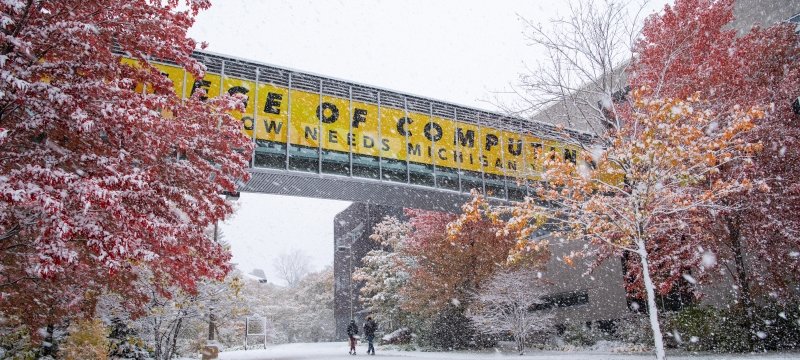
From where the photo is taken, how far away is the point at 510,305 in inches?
598

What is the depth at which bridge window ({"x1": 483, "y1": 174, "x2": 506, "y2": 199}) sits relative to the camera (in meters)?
17.7

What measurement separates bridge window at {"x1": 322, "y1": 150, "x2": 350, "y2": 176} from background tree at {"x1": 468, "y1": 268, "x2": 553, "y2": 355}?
5.66 metres

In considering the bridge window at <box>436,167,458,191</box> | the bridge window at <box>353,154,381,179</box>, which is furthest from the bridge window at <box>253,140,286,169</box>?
the bridge window at <box>436,167,458,191</box>

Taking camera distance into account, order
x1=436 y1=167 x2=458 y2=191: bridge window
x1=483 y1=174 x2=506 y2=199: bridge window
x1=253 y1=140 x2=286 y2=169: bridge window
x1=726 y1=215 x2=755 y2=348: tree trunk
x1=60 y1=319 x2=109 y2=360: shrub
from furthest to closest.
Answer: x1=483 y1=174 x2=506 y2=199: bridge window → x1=436 y1=167 x2=458 y2=191: bridge window → x1=253 y1=140 x2=286 y2=169: bridge window → x1=726 y1=215 x2=755 y2=348: tree trunk → x1=60 y1=319 x2=109 y2=360: shrub

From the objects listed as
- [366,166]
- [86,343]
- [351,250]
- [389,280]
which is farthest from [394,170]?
[351,250]

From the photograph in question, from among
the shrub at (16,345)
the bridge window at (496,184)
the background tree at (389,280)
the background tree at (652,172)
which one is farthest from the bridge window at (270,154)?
the background tree at (389,280)

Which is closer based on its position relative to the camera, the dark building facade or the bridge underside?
the bridge underside

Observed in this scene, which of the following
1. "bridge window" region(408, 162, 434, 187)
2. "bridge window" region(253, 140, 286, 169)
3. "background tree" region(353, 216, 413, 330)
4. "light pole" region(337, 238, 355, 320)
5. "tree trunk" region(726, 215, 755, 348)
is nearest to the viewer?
"tree trunk" region(726, 215, 755, 348)

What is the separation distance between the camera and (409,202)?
17219 mm

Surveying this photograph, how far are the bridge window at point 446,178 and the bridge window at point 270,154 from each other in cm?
511

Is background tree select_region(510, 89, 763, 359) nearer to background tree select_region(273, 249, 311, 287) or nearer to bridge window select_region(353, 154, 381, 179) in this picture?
bridge window select_region(353, 154, 381, 179)

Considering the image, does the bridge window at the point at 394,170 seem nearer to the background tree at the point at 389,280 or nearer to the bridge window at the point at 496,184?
the bridge window at the point at 496,184

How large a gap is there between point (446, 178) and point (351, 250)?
23853 millimetres

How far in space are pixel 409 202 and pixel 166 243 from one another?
1142cm
